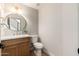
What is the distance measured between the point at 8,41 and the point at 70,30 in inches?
30.4

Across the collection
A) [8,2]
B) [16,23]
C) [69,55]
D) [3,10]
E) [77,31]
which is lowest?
[69,55]

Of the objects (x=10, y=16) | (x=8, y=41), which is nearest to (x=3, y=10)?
(x=10, y=16)

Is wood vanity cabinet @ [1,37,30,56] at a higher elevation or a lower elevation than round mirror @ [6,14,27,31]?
lower

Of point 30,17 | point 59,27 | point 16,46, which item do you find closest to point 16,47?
point 16,46

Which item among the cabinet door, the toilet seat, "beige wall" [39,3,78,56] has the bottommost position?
the cabinet door

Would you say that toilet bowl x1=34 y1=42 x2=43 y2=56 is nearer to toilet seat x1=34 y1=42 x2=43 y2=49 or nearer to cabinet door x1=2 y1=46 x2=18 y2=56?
toilet seat x1=34 y1=42 x2=43 y2=49

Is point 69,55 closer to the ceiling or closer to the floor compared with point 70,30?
closer to the floor

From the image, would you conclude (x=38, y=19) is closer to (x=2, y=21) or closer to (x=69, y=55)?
(x=2, y=21)

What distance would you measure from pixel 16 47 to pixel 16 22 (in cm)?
31

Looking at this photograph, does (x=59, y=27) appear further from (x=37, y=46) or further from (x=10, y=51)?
(x=10, y=51)

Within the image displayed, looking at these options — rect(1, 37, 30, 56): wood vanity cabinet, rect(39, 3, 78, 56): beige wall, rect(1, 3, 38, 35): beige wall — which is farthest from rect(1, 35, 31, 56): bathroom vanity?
rect(39, 3, 78, 56): beige wall

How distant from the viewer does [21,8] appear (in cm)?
127

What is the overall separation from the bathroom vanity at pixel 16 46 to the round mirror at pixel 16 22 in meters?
0.11

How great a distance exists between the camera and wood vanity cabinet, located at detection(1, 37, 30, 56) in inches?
48.4
